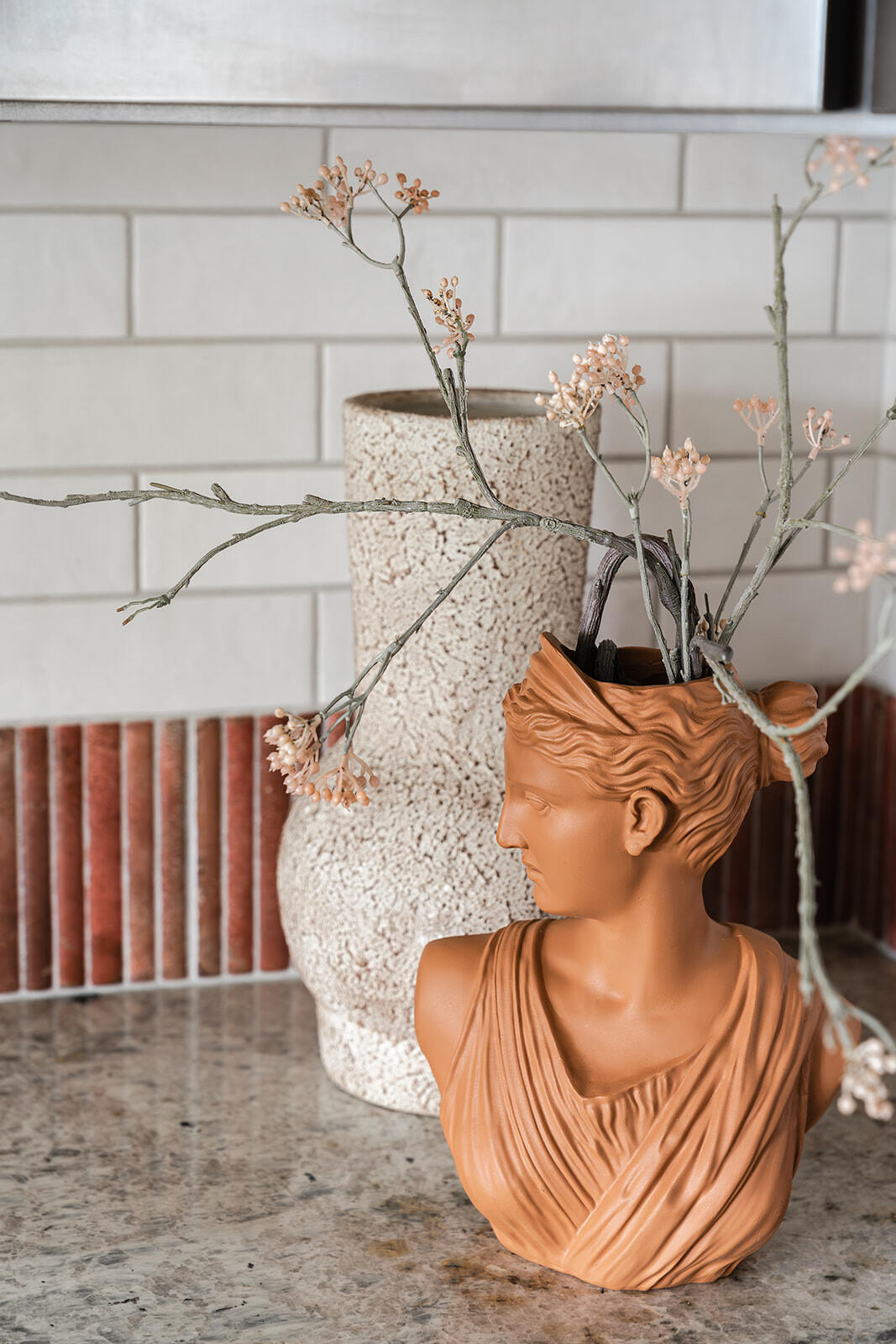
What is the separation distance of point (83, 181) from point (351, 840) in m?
0.51

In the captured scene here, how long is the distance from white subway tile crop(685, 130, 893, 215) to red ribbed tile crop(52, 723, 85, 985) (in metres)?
0.64

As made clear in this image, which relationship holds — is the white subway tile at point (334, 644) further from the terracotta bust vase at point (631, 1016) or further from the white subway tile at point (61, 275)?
the terracotta bust vase at point (631, 1016)

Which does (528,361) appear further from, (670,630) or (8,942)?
(8,942)

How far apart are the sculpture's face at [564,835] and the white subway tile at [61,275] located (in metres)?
0.50

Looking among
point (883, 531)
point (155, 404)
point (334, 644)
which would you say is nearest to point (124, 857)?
point (334, 644)

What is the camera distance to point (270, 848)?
1.17m

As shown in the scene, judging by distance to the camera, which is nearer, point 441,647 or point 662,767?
point 662,767

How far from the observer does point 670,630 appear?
1209 mm

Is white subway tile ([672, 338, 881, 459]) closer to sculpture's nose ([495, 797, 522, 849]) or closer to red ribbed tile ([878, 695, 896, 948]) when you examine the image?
red ribbed tile ([878, 695, 896, 948])

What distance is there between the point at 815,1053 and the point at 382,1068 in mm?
329

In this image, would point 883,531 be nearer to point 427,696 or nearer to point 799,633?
point 799,633

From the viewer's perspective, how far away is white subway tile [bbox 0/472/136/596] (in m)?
1.07

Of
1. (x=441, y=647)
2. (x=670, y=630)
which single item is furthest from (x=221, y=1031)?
(x=670, y=630)

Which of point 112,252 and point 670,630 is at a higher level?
point 112,252
